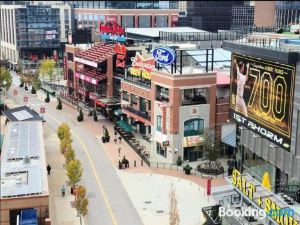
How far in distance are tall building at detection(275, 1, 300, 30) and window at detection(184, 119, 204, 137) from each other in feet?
357

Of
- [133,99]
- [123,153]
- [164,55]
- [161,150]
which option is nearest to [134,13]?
[133,99]

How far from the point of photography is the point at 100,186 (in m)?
62.2

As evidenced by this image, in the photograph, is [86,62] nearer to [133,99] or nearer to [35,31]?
[133,99]

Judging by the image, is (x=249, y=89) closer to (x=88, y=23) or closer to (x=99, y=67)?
(x=99, y=67)

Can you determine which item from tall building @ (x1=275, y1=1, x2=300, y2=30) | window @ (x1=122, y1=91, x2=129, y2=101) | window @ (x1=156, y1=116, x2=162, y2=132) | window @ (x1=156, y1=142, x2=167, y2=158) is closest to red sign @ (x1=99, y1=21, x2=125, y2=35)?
window @ (x1=122, y1=91, x2=129, y2=101)

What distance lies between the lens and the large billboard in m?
43.0

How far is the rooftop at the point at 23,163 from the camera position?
4831 cm

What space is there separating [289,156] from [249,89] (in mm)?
8713

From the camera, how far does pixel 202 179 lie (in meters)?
64.7

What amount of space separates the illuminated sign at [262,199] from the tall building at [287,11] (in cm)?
13564

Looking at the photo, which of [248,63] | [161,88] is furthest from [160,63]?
[248,63]

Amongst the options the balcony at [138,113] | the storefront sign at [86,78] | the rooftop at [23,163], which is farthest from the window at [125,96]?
the rooftop at [23,163]

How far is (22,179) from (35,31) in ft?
436

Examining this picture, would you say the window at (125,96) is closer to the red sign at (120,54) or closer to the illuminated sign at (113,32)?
the red sign at (120,54)
